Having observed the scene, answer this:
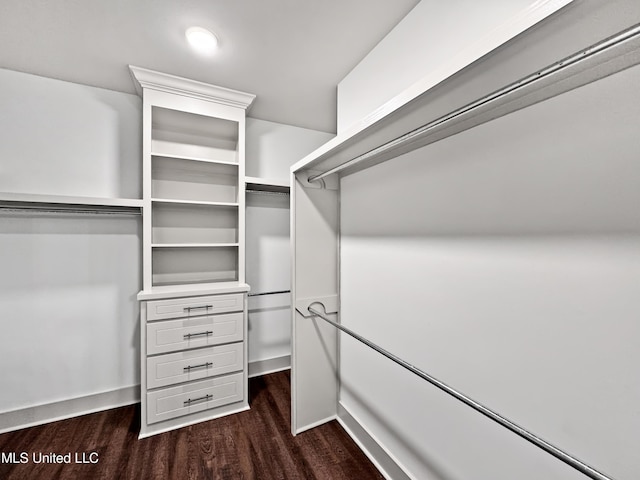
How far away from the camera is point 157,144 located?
2.39 meters

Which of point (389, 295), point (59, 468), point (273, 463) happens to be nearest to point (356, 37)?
point (389, 295)

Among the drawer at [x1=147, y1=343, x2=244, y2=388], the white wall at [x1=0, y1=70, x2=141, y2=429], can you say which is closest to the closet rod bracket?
the drawer at [x1=147, y1=343, x2=244, y2=388]

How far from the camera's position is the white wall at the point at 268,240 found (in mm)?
2854

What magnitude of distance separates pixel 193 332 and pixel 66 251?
47.2 inches

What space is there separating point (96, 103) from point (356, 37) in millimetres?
2114

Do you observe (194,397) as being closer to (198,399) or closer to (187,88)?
(198,399)

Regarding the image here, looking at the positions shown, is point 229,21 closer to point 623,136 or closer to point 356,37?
point 356,37

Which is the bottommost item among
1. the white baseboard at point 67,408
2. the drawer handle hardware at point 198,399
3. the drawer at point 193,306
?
the white baseboard at point 67,408

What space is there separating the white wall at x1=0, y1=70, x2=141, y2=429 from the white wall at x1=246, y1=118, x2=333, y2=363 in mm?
991

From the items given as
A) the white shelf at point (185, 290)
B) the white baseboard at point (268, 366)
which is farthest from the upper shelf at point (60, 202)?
the white baseboard at point (268, 366)

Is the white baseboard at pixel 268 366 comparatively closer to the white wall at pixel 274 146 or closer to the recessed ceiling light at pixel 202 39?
the white wall at pixel 274 146

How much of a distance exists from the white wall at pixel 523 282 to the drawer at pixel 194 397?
1.24 m

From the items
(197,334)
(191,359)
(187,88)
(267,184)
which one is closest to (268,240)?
(267,184)

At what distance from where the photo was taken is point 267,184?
2.48 meters
